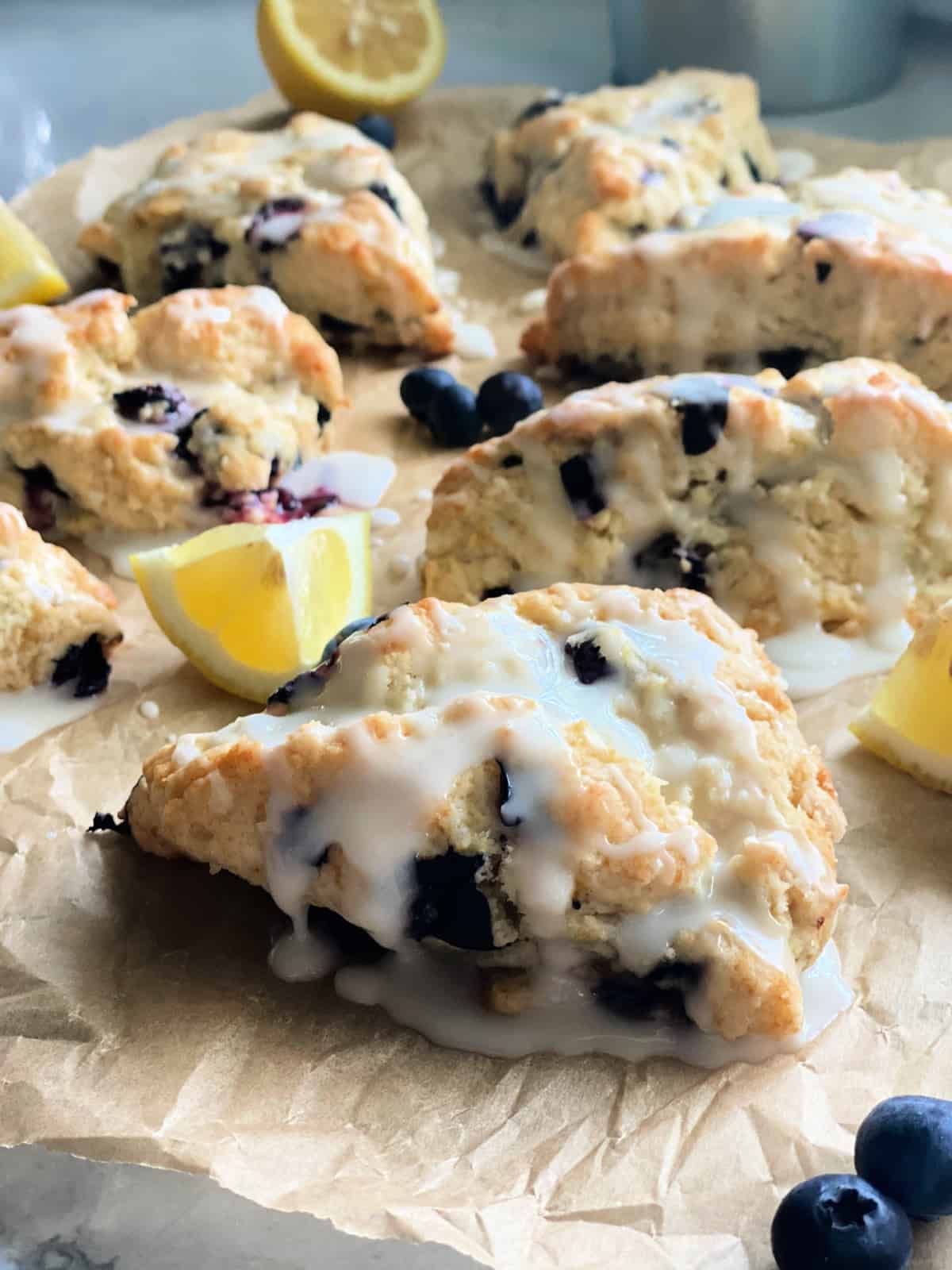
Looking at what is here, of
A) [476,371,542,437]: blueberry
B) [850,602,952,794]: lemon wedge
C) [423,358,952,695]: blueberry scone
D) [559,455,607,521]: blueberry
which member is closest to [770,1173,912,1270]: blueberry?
[850,602,952,794]: lemon wedge

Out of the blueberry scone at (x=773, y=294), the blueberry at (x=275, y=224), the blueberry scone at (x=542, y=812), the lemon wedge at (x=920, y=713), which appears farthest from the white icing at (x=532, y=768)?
the blueberry at (x=275, y=224)

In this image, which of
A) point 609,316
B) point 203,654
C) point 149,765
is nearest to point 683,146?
point 609,316

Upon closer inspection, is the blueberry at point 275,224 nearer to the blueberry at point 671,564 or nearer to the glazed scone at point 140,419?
the glazed scone at point 140,419

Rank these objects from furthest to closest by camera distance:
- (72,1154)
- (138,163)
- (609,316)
Result: (138,163), (609,316), (72,1154)

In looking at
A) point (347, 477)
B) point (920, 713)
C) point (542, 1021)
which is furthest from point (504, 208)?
point (542, 1021)

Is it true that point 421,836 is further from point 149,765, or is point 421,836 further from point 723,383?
point 723,383

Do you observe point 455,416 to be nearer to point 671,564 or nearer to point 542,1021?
point 671,564

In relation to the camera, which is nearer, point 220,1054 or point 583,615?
point 220,1054
